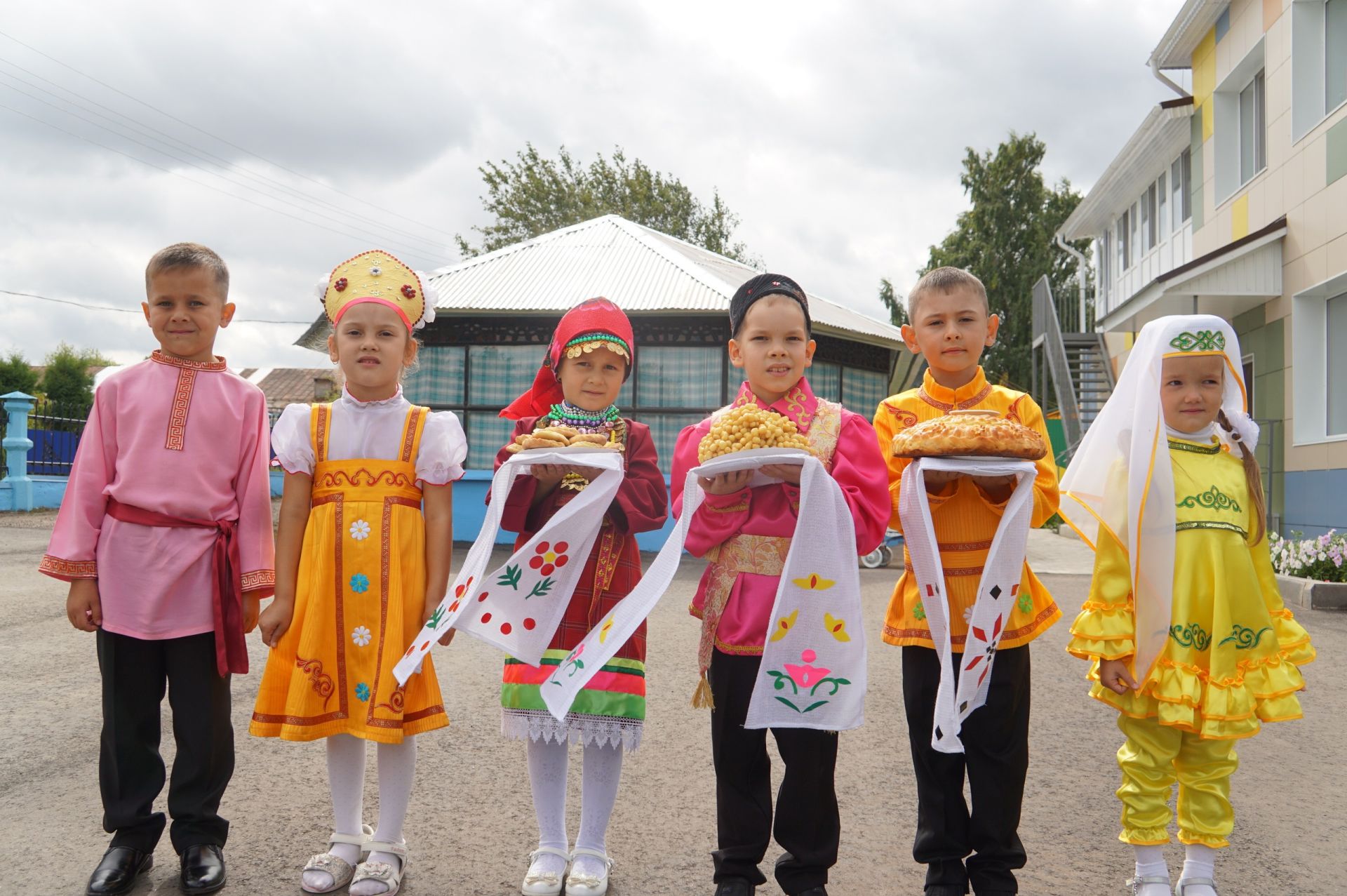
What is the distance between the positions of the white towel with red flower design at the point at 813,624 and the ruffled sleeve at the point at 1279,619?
1.33 m

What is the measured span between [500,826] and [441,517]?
1132mm

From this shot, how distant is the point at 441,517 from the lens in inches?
121

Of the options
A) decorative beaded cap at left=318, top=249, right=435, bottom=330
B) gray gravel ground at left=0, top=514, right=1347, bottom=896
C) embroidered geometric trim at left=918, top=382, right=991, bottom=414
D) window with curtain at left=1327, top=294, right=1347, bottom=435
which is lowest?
gray gravel ground at left=0, top=514, right=1347, bottom=896

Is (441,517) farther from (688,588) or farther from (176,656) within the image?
(688,588)

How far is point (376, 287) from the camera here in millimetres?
3141

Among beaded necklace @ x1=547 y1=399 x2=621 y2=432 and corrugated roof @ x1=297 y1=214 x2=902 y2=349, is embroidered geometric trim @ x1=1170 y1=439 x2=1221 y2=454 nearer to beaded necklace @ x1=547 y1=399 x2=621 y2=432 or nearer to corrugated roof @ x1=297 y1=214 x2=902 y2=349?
beaded necklace @ x1=547 y1=399 x2=621 y2=432

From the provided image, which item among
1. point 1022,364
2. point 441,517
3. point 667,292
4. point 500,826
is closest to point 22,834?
point 500,826

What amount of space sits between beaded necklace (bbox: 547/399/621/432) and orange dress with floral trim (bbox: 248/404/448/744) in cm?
52

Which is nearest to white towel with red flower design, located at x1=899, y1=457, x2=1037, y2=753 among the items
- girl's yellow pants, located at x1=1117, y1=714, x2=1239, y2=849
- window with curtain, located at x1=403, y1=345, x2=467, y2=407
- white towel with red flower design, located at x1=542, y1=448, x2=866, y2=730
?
white towel with red flower design, located at x1=542, y1=448, x2=866, y2=730

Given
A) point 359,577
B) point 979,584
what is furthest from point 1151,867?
point 359,577

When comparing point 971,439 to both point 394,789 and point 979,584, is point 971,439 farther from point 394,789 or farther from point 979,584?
point 394,789

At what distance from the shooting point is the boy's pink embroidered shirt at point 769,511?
2.69 metres

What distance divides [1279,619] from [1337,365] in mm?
9544

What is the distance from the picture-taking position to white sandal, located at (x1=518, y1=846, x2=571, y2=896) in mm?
2818
